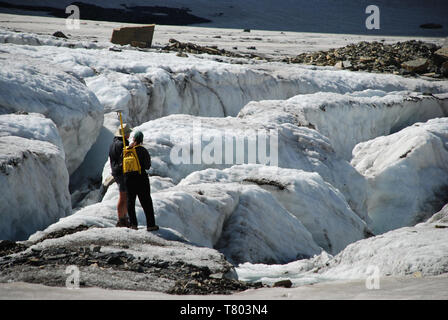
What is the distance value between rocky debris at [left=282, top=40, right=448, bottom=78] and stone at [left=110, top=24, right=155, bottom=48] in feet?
15.0

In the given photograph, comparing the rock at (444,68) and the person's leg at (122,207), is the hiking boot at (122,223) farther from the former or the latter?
the rock at (444,68)

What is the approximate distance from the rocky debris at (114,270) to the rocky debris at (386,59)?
16522mm

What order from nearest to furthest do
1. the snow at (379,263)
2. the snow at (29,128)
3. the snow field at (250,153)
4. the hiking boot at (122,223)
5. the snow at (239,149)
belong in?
the snow at (379,263) < the hiking boot at (122,223) < the snow field at (250,153) < the snow at (29,128) < the snow at (239,149)

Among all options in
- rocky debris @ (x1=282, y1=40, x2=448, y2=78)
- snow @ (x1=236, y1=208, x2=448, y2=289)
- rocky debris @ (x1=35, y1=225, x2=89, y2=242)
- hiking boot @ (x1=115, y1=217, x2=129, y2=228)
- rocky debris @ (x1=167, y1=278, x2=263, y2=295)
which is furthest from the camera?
rocky debris @ (x1=282, y1=40, x2=448, y2=78)

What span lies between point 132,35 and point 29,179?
15225mm

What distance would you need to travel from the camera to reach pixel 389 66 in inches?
850

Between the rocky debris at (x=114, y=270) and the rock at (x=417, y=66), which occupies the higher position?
the rock at (x=417, y=66)

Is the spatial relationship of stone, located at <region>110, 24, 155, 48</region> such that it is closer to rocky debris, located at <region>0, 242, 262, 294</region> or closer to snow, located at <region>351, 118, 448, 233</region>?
snow, located at <region>351, 118, 448, 233</region>

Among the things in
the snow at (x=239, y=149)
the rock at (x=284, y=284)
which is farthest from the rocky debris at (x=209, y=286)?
the snow at (x=239, y=149)

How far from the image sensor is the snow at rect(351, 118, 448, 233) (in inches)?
484

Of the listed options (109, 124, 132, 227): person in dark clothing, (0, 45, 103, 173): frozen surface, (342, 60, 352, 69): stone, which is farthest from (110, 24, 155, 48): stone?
(109, 124, 132, 227): person in dark clothing

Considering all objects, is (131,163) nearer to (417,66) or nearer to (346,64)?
(346,64)

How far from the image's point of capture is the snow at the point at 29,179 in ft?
21.9
